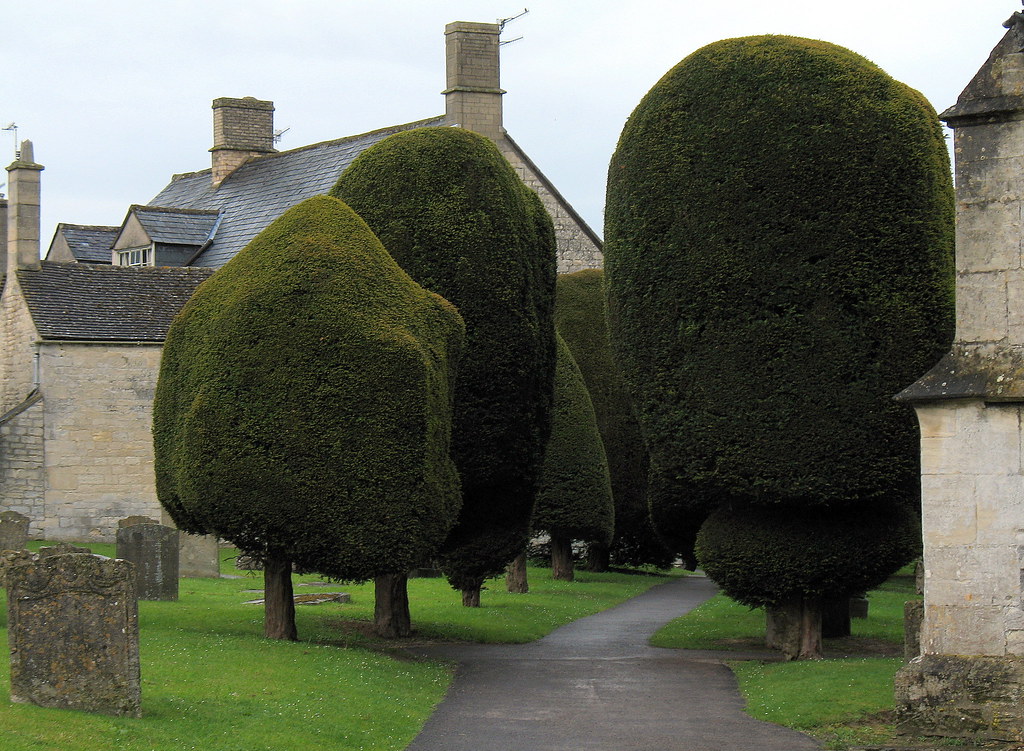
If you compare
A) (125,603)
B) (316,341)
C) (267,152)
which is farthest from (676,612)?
(267,152)

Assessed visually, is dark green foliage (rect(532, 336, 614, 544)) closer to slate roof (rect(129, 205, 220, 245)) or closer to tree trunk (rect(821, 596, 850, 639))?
tree trunk (rect(821, 596, 850, 639))

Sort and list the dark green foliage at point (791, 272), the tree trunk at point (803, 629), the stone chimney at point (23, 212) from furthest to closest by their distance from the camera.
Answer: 1. the stone chimney at point (23, 212)
2. the tree trunk at point (803, 629)
3. the dark green foliage at point (791, 272)

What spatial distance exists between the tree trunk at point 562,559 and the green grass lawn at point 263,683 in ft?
23.9

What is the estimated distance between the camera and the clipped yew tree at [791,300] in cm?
1570

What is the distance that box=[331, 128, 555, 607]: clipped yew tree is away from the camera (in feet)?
58.6


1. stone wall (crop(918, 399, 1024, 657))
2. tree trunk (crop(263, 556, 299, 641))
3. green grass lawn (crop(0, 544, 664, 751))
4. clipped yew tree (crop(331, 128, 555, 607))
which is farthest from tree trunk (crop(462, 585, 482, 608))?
stone wall (crop(918, 399, 1024, 657))

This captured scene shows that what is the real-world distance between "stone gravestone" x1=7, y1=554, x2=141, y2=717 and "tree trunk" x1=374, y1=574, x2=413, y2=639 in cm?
817

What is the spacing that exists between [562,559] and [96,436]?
11370 millimetres

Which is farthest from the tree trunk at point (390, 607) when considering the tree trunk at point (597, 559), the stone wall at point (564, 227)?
the stone wall at point (564, 227)

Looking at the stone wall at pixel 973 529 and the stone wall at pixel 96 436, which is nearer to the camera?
the stone wall at pixel 973 529

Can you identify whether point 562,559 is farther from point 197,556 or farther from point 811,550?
point 811,550

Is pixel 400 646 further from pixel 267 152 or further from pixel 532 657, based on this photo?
pixel 267 152

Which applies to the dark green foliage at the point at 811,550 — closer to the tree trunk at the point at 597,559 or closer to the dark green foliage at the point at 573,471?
the dark green foliage at the point at 573,471

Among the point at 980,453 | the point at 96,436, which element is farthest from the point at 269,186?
the point at 980,453
